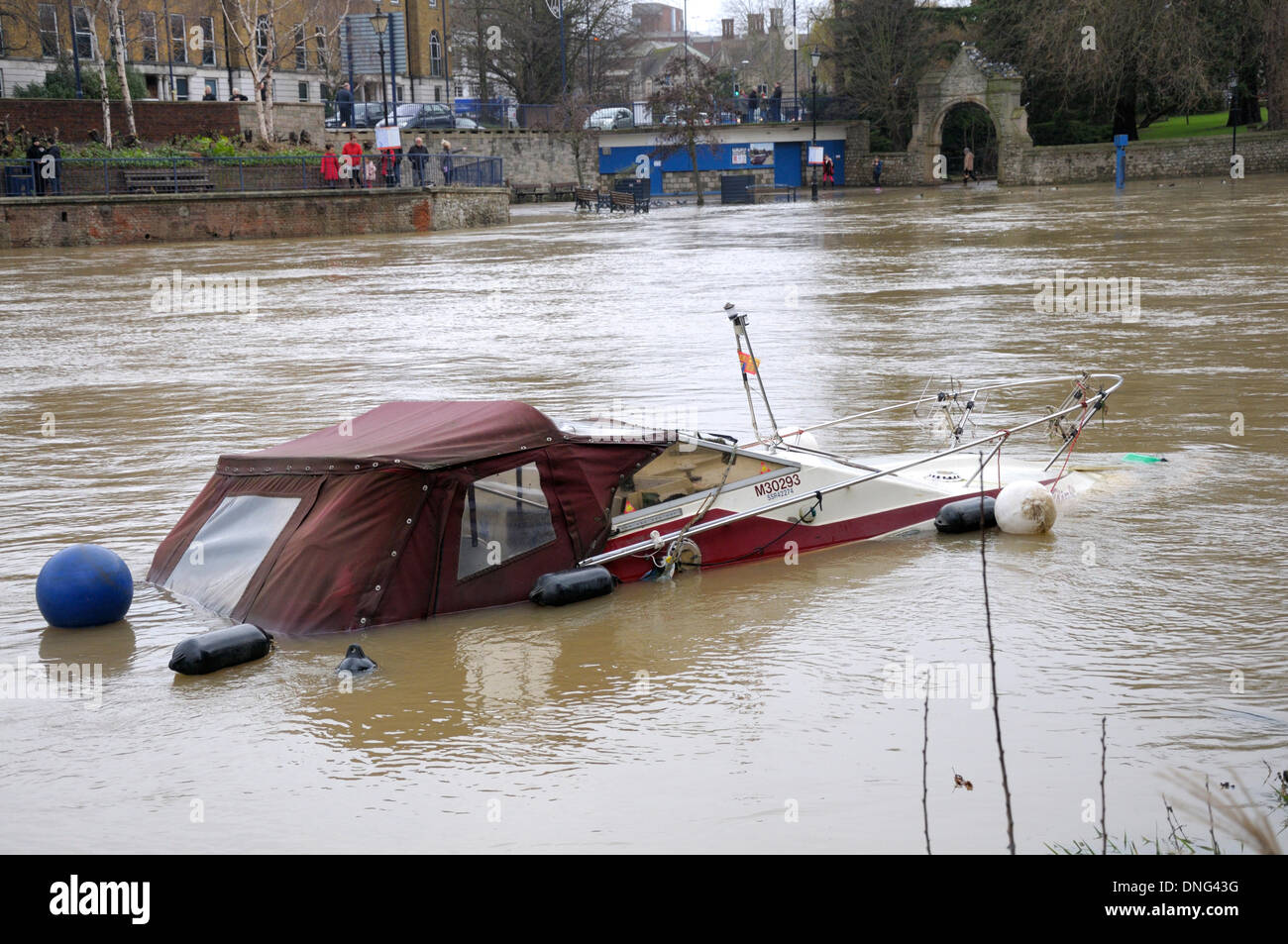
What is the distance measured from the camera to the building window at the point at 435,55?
93.6 meters

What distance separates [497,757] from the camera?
319 inches

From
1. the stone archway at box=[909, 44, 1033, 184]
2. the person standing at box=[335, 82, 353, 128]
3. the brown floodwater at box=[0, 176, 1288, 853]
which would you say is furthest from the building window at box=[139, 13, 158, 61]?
the brown floodwater at box=[0, 176, 1288, 853]

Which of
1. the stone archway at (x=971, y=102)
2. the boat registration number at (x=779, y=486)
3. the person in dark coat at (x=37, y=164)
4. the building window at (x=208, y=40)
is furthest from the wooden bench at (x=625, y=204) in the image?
the boat registration number at (x=779, y=486)

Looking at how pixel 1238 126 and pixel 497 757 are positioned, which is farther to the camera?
pixel 1238 126

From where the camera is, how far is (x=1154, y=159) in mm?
62375

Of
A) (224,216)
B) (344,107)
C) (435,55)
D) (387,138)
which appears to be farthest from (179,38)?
(224,216)

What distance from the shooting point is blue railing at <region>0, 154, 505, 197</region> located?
44.8 meters

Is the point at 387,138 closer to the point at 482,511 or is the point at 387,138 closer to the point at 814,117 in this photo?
the point at 814,117

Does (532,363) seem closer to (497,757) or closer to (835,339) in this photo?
(835,339)

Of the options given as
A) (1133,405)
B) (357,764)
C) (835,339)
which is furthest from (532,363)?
(357,764)

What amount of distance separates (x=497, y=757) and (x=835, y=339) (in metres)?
15.2

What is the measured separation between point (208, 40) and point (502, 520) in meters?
70.3

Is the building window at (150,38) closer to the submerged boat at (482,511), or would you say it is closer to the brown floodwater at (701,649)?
the brown floodwater at (701,649)

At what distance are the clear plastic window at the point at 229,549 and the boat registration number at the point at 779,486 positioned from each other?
12.1 feet
